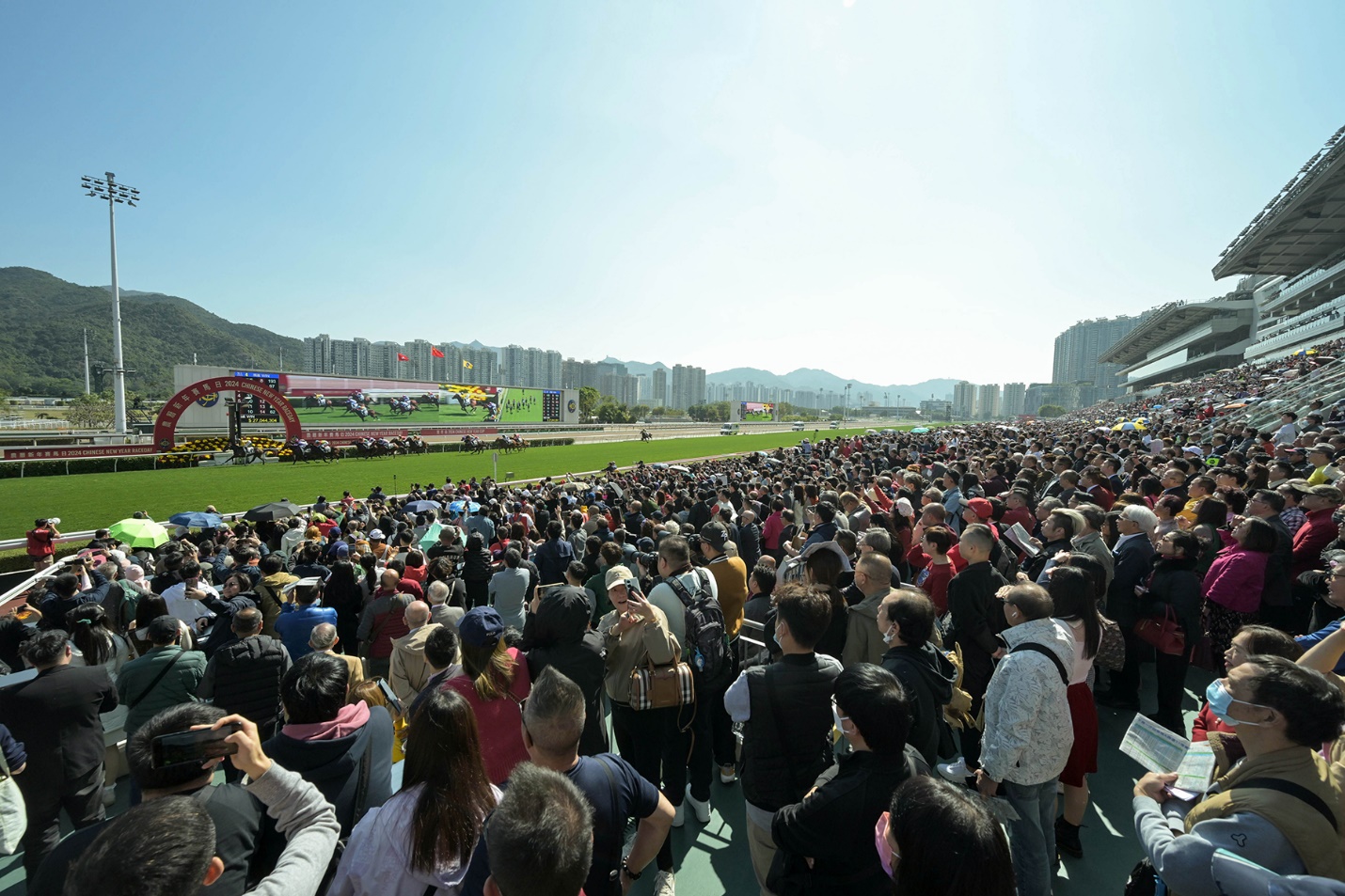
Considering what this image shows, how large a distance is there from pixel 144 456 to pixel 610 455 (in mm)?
25641

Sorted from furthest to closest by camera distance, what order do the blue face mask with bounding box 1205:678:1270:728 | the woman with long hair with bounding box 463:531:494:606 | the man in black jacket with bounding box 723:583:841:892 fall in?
the woman with long hair with bounding box 463:531:494:606, the man in black jacket with bounding box 723:583:841:892, the blue face mask with bounding box 1205:678:1270:728

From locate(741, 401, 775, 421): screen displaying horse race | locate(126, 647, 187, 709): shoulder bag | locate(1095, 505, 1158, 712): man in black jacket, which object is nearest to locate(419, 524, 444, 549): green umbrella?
locate(126, 647, 187, 709): shoulder bag

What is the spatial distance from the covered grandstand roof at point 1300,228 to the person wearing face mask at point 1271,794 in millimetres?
44440

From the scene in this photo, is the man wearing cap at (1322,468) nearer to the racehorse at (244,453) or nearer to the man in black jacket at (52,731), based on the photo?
the man in black jacket at (52,731)

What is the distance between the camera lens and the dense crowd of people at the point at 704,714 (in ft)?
5.39

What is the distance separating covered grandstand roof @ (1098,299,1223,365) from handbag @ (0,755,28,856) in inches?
3347

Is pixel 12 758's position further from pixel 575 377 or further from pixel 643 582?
pixel 575 377

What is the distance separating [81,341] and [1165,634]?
179m

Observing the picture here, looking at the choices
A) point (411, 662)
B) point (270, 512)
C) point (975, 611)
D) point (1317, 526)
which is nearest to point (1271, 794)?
point (975, 611)

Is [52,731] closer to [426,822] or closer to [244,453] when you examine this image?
[426,822]

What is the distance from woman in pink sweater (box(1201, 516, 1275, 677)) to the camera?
166 inches

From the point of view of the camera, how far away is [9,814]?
2.78 meters

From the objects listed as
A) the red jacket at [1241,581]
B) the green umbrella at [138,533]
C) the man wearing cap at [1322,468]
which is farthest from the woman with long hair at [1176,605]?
the green umbrella at [138,533]

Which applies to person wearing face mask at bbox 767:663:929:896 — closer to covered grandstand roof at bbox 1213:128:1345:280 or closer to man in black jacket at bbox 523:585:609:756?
man in black jacket at bbox 523:585:609:756
